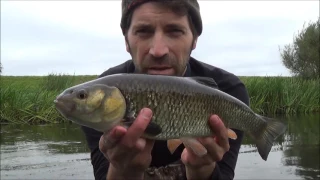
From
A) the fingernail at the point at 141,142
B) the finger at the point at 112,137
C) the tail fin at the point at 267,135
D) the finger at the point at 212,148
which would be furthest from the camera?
the tail fin at the point at 267,135

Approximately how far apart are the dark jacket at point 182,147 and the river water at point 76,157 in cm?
330

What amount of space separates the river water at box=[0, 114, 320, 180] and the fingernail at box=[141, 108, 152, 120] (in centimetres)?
504

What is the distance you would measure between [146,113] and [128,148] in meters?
0.41

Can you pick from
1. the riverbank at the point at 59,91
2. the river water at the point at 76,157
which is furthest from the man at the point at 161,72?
the riverbank at the point at 59,91

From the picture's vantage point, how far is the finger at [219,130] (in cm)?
268

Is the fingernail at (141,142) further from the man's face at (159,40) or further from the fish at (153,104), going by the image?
the man's face at (159,40)

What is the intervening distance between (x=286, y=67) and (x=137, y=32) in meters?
41.0

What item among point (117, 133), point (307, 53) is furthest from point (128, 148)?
point (307, 53)

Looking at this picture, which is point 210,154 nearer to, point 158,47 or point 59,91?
point 158,47

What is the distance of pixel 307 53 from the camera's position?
39.1 metres

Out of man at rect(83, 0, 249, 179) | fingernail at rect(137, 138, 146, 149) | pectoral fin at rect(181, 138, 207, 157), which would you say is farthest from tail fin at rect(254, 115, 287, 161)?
fingernail at rect(137, 138, 146, 149)

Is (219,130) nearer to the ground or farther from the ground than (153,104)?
nearer to the ground

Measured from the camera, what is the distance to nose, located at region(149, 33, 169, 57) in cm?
319

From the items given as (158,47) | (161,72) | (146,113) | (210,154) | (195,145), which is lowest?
(210,154)
